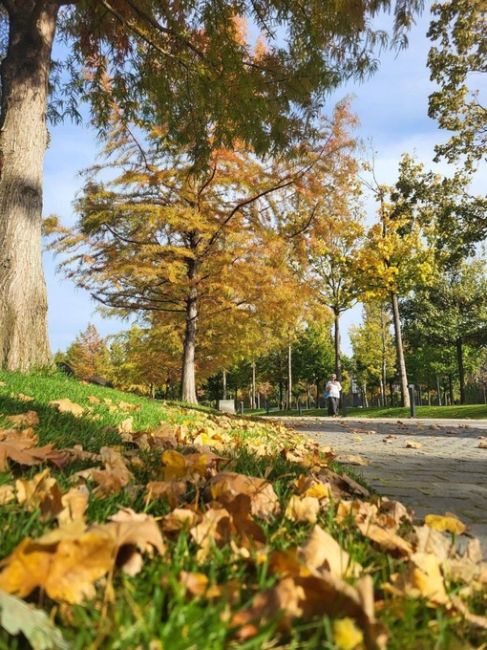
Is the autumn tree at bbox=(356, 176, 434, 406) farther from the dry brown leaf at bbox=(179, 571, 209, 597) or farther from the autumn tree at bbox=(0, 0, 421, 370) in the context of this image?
the dry brown leaf at bbox=(179, 571, 209, 597)

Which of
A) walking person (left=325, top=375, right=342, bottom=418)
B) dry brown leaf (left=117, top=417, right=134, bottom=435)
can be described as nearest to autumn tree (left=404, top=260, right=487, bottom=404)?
walking person (left=325, top=375, right=342, bottom=418)

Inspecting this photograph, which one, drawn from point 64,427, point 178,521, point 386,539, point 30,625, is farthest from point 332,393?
point 30,625

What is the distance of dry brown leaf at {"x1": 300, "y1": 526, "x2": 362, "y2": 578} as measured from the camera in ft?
4.30

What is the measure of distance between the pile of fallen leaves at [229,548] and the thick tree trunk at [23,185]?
15.3ft

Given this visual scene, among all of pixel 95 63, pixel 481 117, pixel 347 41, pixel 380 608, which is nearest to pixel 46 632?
pixel 380 608

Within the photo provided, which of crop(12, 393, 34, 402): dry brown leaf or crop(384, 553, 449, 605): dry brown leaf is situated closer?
crop(384, 553, 449, 605): dry brown leaf

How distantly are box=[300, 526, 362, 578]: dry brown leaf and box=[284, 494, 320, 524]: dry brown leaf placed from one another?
1.28ft

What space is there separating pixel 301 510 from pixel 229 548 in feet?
1.68

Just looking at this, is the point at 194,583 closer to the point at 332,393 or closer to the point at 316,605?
the point at 316,605

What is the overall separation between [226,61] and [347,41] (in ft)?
5.37

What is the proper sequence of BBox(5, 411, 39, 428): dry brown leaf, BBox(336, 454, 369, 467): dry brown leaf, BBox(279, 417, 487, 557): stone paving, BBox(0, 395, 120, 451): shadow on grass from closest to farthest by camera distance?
BBox(279, 417, 487, 557): stone paving
BBox(0, 395, 120, 451): shadow on grass
BBox(5, 411, 39, 428): dry brown leaf
BBox(336, 454, 369, 467): dry brown leaf

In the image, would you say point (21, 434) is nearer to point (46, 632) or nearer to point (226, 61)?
point (46, 632)

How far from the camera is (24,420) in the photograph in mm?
3258

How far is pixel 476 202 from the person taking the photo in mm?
18000
